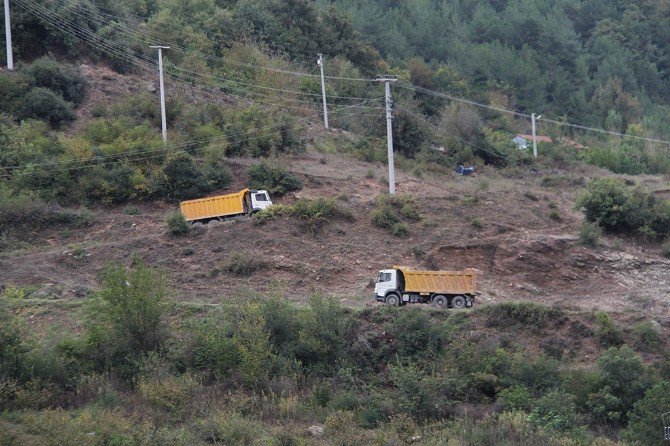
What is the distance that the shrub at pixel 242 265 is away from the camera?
117 feet

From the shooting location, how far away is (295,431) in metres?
26.7

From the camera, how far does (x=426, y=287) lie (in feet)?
107

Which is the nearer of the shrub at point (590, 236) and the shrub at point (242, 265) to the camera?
the shrub at point (242, 265)

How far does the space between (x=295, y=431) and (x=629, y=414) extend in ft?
29.0

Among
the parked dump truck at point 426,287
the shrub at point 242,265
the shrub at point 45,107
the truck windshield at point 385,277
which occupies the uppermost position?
the shrub at point 45,107

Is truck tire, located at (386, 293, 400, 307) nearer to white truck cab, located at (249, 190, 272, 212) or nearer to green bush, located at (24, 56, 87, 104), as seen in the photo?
white truck cab, located at (249, 190, 272, 212)

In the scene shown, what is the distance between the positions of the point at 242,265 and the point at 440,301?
7.36 metres

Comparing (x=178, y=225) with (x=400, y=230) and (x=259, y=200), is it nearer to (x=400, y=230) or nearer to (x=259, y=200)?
(x=259, y=200)

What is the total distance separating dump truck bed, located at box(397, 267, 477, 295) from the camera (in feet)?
107

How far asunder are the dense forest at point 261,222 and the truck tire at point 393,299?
1.89ft

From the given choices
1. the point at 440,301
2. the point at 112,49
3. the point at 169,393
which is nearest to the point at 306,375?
the point at 169,393

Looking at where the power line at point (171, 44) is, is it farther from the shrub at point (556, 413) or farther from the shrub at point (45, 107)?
the shrub at point (556, 413)

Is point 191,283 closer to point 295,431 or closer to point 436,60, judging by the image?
point 295,431

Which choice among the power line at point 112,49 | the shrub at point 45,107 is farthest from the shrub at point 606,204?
the shrub at point 45,107
